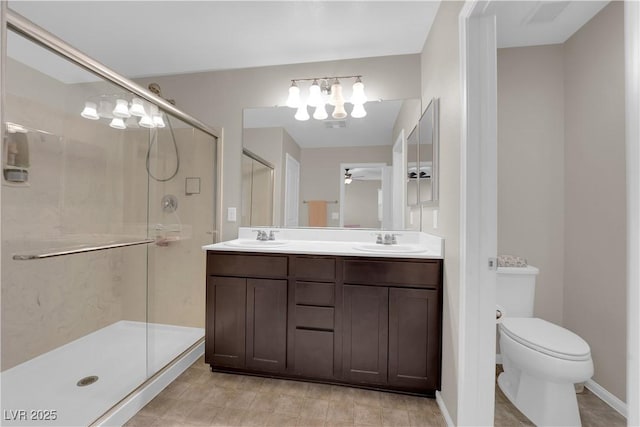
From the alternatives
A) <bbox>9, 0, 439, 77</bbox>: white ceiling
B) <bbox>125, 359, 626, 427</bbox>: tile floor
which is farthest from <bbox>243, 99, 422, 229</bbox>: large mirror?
<bbox>125, 359, 626, 427</bbox>: tile floor

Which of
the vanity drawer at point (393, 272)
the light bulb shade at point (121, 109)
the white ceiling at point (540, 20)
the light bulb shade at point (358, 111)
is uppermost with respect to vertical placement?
the white ceiling at point (540, 20)

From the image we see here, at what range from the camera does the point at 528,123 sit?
6.63 ft

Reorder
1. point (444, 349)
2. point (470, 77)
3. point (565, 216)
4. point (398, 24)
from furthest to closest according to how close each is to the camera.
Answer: point (565, 216) < point (398, 24) < point (444, 349) < point (470, 77)

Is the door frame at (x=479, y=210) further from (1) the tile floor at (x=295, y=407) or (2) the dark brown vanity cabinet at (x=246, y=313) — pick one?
(2) the dark brown vanity cabinet at (x=246, y=313)

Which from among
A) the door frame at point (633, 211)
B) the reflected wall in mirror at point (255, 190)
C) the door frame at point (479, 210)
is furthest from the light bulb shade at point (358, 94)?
the door frame at point (633, 211)

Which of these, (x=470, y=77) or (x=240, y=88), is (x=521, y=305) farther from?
(x=240, y=88)

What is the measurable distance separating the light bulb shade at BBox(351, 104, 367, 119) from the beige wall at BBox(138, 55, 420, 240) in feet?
0.44

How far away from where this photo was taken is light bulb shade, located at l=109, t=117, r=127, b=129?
1.95 meters

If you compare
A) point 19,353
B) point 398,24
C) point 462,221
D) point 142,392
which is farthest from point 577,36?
point 19,353

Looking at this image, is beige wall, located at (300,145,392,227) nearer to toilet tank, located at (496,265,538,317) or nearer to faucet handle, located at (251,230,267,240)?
faucet handle, located at (251,230,267,240)

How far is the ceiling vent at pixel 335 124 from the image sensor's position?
7.47 feet

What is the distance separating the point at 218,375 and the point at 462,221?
182 cm

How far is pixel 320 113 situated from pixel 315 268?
128cm

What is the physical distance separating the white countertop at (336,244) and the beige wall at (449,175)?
0.17 metres
